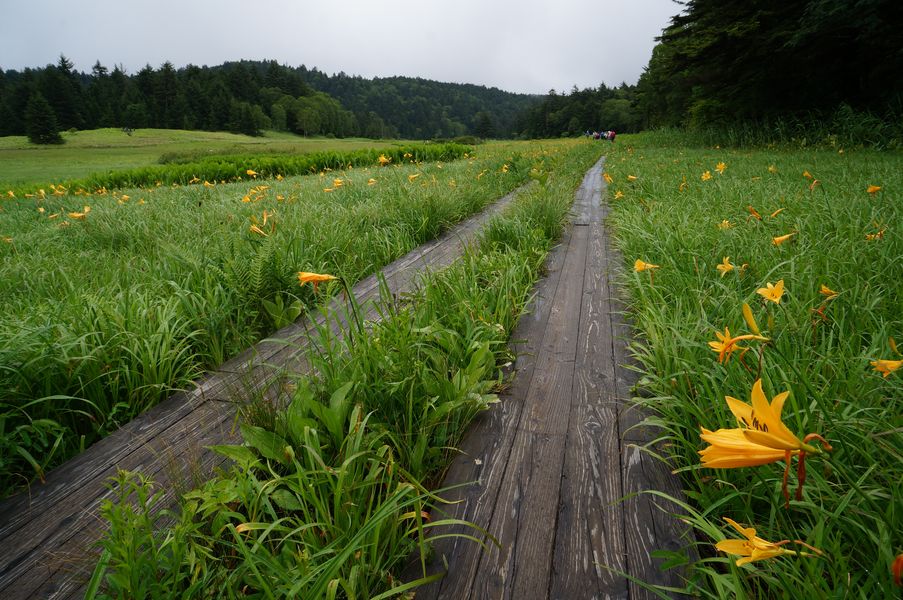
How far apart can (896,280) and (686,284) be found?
77 centimetres

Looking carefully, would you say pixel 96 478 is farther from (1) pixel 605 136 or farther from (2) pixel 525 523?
(1) pixel 605 136

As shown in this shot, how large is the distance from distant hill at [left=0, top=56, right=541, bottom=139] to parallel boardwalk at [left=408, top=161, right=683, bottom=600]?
42151mm

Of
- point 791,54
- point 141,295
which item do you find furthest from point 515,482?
point 791,54

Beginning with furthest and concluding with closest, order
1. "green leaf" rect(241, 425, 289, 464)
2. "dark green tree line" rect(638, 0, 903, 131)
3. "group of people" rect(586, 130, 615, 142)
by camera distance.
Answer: "group of people" rect(586, 130, 615, 142) → "dark green tree line" rect(638, 0, 903, 131) → "green leaf" rect(241, 425, 289, 464)

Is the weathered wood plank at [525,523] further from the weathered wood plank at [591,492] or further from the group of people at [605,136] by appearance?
the group of people at [605,136]

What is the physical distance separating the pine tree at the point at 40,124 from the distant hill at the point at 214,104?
29 cm

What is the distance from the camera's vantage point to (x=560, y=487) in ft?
3.80

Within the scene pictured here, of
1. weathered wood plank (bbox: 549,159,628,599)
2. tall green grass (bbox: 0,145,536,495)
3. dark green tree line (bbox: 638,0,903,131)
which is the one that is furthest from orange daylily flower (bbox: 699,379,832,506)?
dark green tree line (bbox: 638,0,903,131)

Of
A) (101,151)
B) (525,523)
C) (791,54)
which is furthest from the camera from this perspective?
(101,151)

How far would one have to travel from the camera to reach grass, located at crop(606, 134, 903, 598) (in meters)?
0.79

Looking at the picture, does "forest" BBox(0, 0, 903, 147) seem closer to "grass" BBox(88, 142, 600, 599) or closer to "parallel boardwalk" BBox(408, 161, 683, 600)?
"parallel boardwalk" BBox(408, 161, 683, 600)

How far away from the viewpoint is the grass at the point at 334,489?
2.63 feet

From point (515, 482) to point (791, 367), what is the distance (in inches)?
32.7

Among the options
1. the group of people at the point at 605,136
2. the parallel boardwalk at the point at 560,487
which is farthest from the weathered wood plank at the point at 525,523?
the group of people at the point at 605,136
